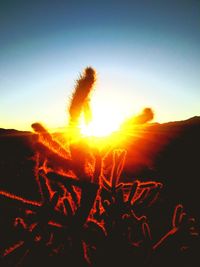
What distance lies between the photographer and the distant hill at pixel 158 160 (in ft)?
22.3

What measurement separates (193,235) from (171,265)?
30 centimetres

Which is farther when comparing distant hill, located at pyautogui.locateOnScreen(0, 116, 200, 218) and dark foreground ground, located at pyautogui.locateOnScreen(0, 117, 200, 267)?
distant hill, located at pyautogui.locateOnScreen(0, 116, 200, 218)

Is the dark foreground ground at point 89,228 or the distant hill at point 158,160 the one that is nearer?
the dark foreground ground at point 89,228

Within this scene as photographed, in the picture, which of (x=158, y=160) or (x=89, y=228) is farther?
(x=158, y=160)

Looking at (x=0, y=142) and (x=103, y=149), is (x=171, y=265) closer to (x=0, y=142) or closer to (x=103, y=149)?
(x=103, y=149)

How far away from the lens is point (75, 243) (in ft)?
4.31

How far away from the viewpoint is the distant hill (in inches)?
267

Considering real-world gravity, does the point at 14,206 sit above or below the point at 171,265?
above

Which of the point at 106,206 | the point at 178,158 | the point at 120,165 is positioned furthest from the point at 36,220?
the point at 178,158

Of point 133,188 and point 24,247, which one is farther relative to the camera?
point 133,188

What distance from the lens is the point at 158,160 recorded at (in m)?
10.0

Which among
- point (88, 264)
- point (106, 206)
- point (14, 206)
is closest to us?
point (14, 206)

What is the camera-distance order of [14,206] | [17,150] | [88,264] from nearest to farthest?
[14,206] < [88,264] < [17,150]

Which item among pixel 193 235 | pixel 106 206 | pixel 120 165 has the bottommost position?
pixel 193 235
